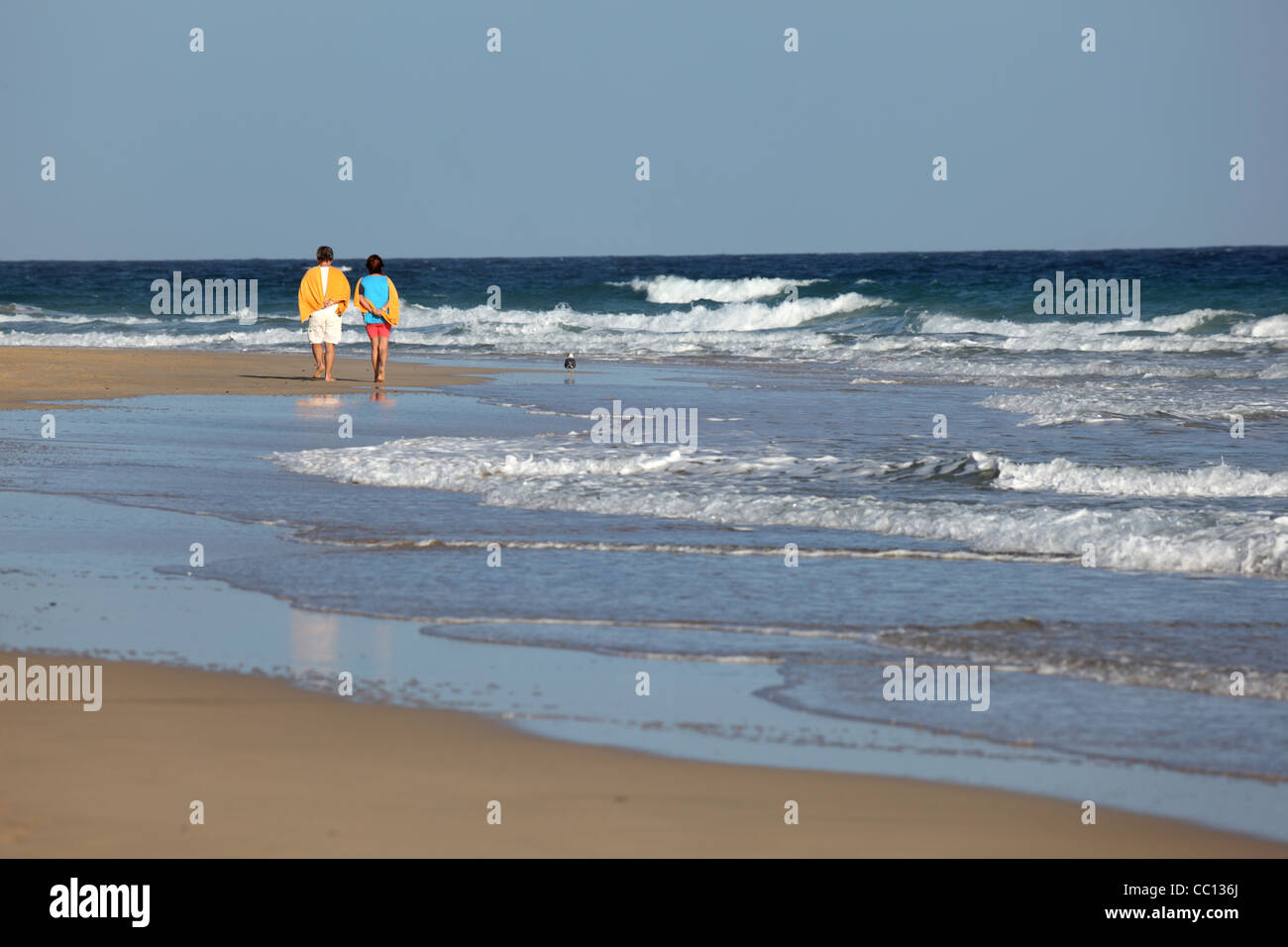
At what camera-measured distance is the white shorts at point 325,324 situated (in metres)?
17.3

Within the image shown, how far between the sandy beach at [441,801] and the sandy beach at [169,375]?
11.2m

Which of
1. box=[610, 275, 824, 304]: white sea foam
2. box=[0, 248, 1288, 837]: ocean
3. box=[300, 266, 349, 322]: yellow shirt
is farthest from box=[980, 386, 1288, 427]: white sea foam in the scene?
box=[610, 275, 824, 304]: white sea foam

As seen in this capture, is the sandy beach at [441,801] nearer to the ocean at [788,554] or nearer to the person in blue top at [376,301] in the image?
the ocean at [788,554]

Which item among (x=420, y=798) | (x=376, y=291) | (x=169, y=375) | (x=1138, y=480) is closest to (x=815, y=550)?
(x=1138, y=480)

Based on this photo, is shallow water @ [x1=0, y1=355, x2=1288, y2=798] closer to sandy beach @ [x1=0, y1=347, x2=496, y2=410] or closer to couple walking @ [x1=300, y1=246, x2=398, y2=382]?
sandy beach @ [x1=0, y1=347, x2=496, y2=410]

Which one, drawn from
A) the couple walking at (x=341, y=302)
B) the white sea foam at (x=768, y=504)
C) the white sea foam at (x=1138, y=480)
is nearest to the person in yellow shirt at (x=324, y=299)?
the couple walking at (x=341, y=302)

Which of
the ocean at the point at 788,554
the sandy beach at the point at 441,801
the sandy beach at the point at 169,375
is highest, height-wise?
the sandy beach at the point at 169,375

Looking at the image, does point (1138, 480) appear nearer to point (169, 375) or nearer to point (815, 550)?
point (815, 550)

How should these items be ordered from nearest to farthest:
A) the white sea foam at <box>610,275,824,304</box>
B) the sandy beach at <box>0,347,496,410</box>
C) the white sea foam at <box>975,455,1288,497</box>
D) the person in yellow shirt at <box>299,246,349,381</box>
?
1. the white sea foam at <box>975,455,1288,497</box>
2. the sandy beach at <box>0,347,496,410</box>
3. the person in yellow shirt at <box>299,246,349,381</box>
4. the white sea foam at <box>610,275,824,304</box>

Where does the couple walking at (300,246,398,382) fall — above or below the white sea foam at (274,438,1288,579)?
above

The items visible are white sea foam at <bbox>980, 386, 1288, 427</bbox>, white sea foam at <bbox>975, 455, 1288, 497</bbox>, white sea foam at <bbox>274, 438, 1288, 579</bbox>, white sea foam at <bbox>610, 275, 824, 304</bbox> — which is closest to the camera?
white sea foam at <bbox>274, 438, 1288, 579</bbox>

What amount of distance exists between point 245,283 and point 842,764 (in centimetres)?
6053

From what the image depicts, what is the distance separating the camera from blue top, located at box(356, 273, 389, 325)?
55.7 ft
